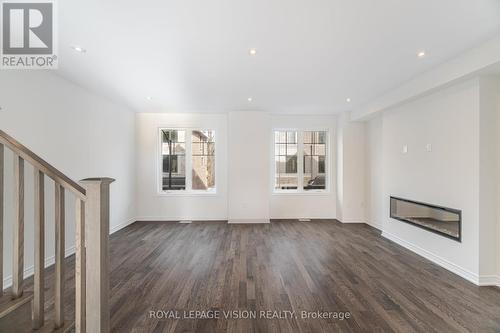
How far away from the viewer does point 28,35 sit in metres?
2.27

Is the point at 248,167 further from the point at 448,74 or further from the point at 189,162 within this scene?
the point at 448,74

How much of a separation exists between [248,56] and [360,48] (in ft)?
4.32

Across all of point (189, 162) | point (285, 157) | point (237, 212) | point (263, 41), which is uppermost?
point (263, 41)

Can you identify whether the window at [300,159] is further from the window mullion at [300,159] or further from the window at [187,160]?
the window at [187,160]

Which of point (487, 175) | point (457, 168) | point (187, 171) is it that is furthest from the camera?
point (187, 171)

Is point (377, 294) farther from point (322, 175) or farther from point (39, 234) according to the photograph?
point (322, 175)

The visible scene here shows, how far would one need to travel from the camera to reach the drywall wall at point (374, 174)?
193 inches

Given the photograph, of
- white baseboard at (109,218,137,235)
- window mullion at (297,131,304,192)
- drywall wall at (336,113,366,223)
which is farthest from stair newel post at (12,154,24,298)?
drywall wall at (336,113,366,223)

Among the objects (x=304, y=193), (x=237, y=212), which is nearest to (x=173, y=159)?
(x=237, y=212)

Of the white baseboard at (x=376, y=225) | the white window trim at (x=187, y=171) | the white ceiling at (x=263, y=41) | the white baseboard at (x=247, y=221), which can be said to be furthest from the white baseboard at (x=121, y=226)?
the white baseboard at (x=376, y=225)

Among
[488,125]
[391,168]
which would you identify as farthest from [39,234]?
[391,168]

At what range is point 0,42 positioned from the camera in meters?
2.34

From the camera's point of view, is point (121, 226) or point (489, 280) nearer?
point (489, 280)

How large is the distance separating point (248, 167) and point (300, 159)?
154 centimetres
